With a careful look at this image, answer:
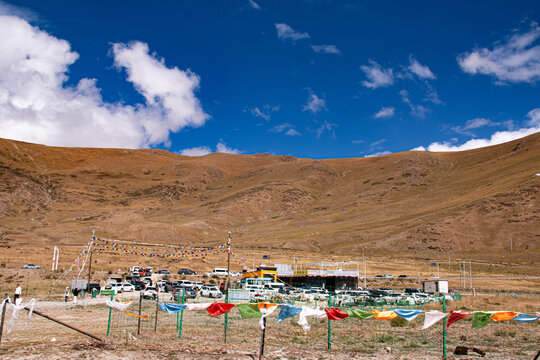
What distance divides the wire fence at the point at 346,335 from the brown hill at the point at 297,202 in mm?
76609

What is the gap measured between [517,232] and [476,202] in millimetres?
13801

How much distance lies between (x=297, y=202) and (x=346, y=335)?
139 meters

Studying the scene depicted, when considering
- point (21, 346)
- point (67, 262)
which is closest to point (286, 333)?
point (21, 346)

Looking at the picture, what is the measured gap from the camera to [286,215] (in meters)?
144

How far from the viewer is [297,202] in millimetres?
155750

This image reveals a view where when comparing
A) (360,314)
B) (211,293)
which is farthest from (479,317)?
(211,293)

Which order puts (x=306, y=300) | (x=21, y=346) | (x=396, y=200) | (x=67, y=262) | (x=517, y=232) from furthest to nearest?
1. (x=396, y=200)
2. (x=517, y=232)
3. (x=67, y=262)
4. (x=306, y=300)
5. (x=21, y=346)

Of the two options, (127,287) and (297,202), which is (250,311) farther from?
(297,202)

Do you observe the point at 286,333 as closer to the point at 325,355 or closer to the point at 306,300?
the point at 325,355

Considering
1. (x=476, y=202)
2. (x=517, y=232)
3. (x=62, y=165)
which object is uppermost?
(x=62, y=165)

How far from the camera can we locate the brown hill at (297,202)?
98.9 meters

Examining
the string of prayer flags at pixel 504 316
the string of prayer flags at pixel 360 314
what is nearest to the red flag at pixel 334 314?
the string of prayer flags at pixel 360 314

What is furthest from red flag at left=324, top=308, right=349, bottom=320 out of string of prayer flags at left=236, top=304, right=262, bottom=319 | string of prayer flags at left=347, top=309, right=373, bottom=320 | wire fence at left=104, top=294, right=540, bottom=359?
string of prayer flags at left=236, top=304, right=262, bottom=319

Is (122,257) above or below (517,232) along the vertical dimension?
below
